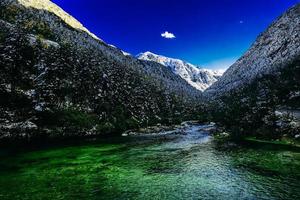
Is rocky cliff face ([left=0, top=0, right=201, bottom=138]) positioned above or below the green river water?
above

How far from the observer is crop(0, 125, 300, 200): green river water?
52438 mm

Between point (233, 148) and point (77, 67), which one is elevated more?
point (77, 67)

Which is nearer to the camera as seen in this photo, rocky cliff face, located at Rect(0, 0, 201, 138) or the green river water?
the green river water

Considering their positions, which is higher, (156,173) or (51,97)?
(51,97)

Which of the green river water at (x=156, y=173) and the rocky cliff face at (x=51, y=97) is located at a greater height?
the rocky cliff face at (x=51, y=97)

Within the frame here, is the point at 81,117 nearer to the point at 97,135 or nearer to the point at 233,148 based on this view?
the point at 97,135

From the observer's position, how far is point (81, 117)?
6245 inches

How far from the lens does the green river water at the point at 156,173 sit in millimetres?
52438

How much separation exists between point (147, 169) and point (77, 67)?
445 ft

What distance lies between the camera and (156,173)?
66.1 metres

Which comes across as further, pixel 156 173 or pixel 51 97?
pixel 51 97

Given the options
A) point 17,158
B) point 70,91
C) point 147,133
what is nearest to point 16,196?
point 17,158

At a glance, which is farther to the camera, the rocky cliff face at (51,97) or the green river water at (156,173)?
the rocky cliff face at (51,97)

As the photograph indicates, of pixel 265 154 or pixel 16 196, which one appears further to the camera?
pixel 265 154
